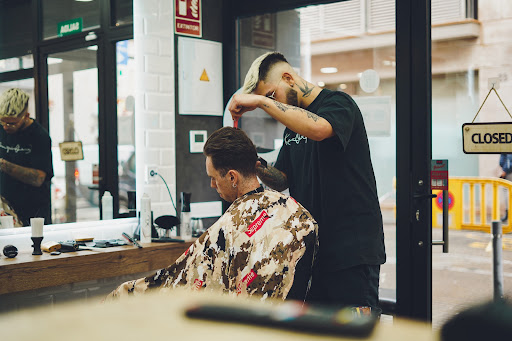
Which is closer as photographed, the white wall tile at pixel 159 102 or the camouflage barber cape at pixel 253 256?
the camouflage barber cape at pixel 253 256

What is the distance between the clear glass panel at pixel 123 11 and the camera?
3529 millimetres

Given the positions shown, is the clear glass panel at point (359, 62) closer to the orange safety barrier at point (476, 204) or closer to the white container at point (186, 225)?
the orange safety barrier at point (476, 204)

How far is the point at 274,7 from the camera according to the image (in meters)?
3.67

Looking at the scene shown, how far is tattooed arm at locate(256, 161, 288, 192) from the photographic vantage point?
94.0 inches

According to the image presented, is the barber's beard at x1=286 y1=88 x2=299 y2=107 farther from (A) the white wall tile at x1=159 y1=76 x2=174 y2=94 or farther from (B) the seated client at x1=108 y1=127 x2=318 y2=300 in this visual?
(A) the white wall tile at x1=159 y1=76 x2=174 y2=94

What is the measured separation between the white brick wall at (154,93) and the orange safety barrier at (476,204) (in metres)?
1.62

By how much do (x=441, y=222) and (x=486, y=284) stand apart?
37 centimetres

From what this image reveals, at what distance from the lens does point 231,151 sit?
85.4 inches

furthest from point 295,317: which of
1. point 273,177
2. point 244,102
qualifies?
point 273,177

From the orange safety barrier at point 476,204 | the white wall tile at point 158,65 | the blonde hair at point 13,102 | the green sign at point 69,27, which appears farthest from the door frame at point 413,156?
the blonde hair at point 13,102

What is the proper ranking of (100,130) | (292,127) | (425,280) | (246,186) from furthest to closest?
(100,130), (425,280), (246,186), (292,127)

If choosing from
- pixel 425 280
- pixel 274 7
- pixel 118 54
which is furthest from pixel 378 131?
pixel 118 54

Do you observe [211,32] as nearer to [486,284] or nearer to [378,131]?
[378,131]

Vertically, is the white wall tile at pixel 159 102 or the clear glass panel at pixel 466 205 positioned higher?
the white wall tile at pixel 159 102
